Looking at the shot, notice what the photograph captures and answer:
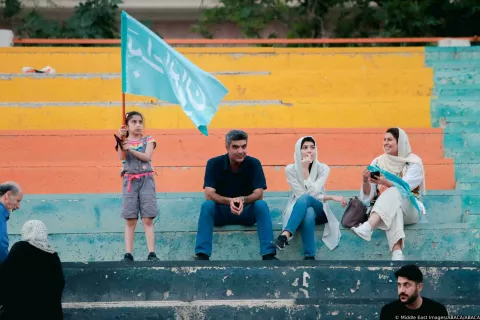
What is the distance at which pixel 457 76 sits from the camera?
11.7 m

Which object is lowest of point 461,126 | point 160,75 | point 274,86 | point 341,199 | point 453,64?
point 341,199

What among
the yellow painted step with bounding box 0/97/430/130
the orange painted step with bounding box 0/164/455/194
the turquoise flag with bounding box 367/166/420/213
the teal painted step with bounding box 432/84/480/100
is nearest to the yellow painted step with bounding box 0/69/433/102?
the teal painted step with bounding box 432/84/480/100

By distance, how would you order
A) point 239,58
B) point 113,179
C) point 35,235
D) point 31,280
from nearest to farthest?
point 31,280 → point 35,235 → point 113,179 → point 239,58

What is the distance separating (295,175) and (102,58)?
4225mm

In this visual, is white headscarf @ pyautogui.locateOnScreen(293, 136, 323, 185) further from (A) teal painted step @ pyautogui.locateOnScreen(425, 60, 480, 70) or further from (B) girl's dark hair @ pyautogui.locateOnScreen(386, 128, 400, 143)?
(A) teal painted step @ pyautogui.locateOnScreen(425, 60, 480, 70)

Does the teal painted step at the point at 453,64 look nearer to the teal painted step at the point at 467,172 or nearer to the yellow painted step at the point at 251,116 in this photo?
the yellow painted step at the point at 251,116

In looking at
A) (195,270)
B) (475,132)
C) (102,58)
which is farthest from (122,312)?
(102,58)

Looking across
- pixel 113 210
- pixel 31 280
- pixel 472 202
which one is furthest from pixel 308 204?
pixel 31 280

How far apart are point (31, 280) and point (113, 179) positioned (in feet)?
10.6

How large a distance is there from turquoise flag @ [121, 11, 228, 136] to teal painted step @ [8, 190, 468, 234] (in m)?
1.27

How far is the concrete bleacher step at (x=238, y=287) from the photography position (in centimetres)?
713

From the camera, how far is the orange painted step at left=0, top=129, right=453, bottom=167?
1014 cm

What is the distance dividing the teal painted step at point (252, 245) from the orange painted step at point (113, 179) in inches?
42.2

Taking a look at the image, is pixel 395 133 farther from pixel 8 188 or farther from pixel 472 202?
pixel 8 188
